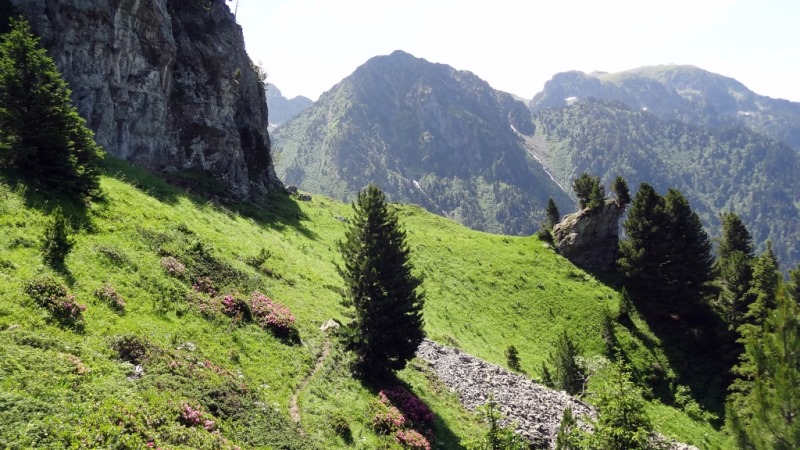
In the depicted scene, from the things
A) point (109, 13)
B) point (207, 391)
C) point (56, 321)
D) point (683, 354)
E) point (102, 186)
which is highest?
point (109, 13)

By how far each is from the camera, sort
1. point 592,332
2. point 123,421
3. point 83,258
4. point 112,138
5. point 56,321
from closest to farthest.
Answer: point 123,421, point 56,321, point 83,258, point 112,138, point 592,332

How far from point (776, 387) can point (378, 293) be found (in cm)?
1837

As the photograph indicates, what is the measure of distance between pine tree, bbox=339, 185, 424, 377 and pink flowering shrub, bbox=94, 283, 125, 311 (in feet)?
37.8

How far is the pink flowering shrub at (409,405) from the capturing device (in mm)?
24734

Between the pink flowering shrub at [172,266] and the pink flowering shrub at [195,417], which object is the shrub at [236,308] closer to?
the pink flowering shrub at [172,266]

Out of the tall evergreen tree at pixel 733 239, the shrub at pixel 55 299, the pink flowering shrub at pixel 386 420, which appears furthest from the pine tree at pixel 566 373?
the tall evergreen tree at pixel 733 239

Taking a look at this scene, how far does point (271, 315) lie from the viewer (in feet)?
90.7

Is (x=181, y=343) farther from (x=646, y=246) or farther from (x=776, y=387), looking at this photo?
(x=646, y=246)

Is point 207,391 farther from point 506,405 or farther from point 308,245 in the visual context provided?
point 308,245

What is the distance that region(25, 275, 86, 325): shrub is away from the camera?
17406 millimetres

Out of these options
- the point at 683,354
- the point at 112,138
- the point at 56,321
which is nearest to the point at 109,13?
the point at 112,138

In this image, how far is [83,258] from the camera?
886 inches

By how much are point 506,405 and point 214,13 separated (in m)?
71.5

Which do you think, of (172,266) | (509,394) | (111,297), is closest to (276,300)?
(172,266)
